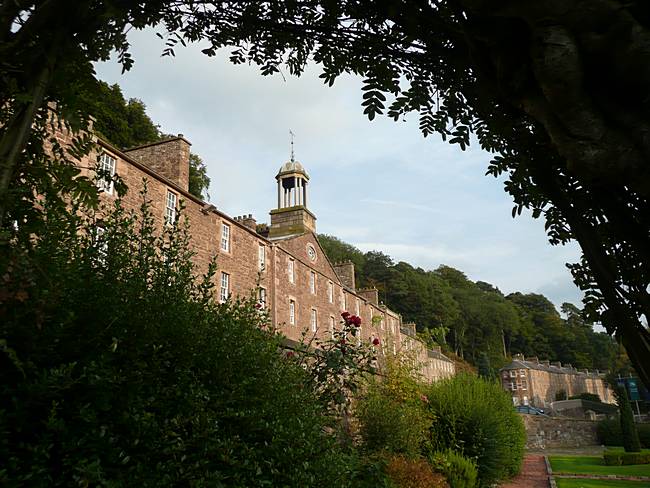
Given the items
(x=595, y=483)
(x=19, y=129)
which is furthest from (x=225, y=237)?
(x=19, y=129)

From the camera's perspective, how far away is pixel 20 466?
2396 millimetres

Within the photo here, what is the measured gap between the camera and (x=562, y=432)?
42.1 m

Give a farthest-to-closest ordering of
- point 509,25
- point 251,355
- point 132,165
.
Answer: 1. point 132,165
2. point 251,355
3. point 509,25

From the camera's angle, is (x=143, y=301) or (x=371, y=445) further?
(x=371, y=445)

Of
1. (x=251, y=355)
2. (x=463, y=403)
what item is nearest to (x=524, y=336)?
(x=463, y=403)

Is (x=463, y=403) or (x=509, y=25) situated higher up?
(x=509, y=25)

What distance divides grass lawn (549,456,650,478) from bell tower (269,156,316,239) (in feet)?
64.2

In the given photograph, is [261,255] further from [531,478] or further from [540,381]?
[540,381]

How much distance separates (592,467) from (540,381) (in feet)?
199

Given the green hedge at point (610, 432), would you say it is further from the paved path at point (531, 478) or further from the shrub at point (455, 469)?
the shrub at point (455, 469)

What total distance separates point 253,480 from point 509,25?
3061 millimetres

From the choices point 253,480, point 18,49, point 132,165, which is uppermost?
point 132,165

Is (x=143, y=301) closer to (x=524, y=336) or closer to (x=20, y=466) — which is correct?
(x=20, y=466)

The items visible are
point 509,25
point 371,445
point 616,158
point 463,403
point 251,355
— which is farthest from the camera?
point 463,403
